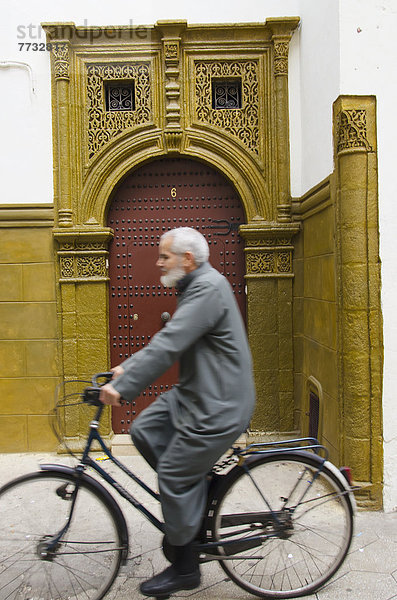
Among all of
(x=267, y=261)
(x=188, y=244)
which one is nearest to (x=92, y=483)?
(x=188, y=244)

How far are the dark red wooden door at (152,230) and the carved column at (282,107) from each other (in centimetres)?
46

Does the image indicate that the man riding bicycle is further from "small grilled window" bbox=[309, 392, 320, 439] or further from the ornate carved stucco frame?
the ornate carved stucco frame

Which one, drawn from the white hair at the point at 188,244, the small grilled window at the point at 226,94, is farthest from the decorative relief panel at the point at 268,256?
the white hair at the point at 188,244

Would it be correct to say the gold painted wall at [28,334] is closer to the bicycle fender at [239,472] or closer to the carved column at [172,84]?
the carved column at [172,84]

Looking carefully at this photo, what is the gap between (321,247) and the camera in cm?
439

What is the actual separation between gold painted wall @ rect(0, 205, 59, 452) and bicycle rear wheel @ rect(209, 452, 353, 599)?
117 inches

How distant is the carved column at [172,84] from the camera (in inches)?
195

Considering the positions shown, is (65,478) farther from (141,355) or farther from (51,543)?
(141,355)

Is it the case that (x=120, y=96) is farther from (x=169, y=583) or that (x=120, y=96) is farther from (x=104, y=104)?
(x=169, y=583)

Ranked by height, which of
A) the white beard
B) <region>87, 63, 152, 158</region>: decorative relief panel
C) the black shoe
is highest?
<region>87, 63, 152, 158</region>: decorative relief panel

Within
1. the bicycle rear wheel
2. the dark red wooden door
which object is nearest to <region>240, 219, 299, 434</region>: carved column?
the dark red wooden door

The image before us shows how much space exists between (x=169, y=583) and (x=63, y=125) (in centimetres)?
407

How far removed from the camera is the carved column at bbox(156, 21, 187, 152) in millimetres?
4965

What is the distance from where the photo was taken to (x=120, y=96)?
5.20 meters
